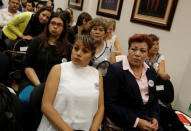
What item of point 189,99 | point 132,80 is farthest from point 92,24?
point 189,99

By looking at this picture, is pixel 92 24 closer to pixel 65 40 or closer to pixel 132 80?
pixel 65 40

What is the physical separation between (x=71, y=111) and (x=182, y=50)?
2.02 m

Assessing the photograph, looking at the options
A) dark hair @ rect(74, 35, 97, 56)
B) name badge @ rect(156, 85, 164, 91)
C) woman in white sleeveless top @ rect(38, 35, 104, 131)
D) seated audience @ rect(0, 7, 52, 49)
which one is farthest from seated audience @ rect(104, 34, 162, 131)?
seated audience @ rect(0, 7, 52, 49)

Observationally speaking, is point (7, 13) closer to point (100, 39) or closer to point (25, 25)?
point (25, 25)

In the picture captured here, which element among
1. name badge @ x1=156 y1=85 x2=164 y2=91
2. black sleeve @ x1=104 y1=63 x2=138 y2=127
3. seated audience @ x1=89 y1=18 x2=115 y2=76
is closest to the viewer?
black sleeve @ x1=104 y1=63 x2=138 y2=127

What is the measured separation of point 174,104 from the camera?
2646mm

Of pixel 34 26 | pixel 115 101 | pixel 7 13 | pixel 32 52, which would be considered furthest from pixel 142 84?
pixel 7 13

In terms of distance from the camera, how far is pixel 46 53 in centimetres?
188

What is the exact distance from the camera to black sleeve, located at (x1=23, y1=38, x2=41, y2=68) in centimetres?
182

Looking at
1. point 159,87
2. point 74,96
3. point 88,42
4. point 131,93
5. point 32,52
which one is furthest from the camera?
point 159,87

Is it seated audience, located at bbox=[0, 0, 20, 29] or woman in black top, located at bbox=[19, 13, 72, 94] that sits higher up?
seated audience, located at bbox=[0, 0, 20, 29]

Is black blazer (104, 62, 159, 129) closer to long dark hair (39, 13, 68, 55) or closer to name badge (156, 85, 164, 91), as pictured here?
name badge (156, 85, 164, 91)

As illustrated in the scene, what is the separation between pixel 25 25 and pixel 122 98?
2.12 metres

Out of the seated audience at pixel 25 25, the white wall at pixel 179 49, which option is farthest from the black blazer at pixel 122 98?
the seated audience at pixel 25 25
